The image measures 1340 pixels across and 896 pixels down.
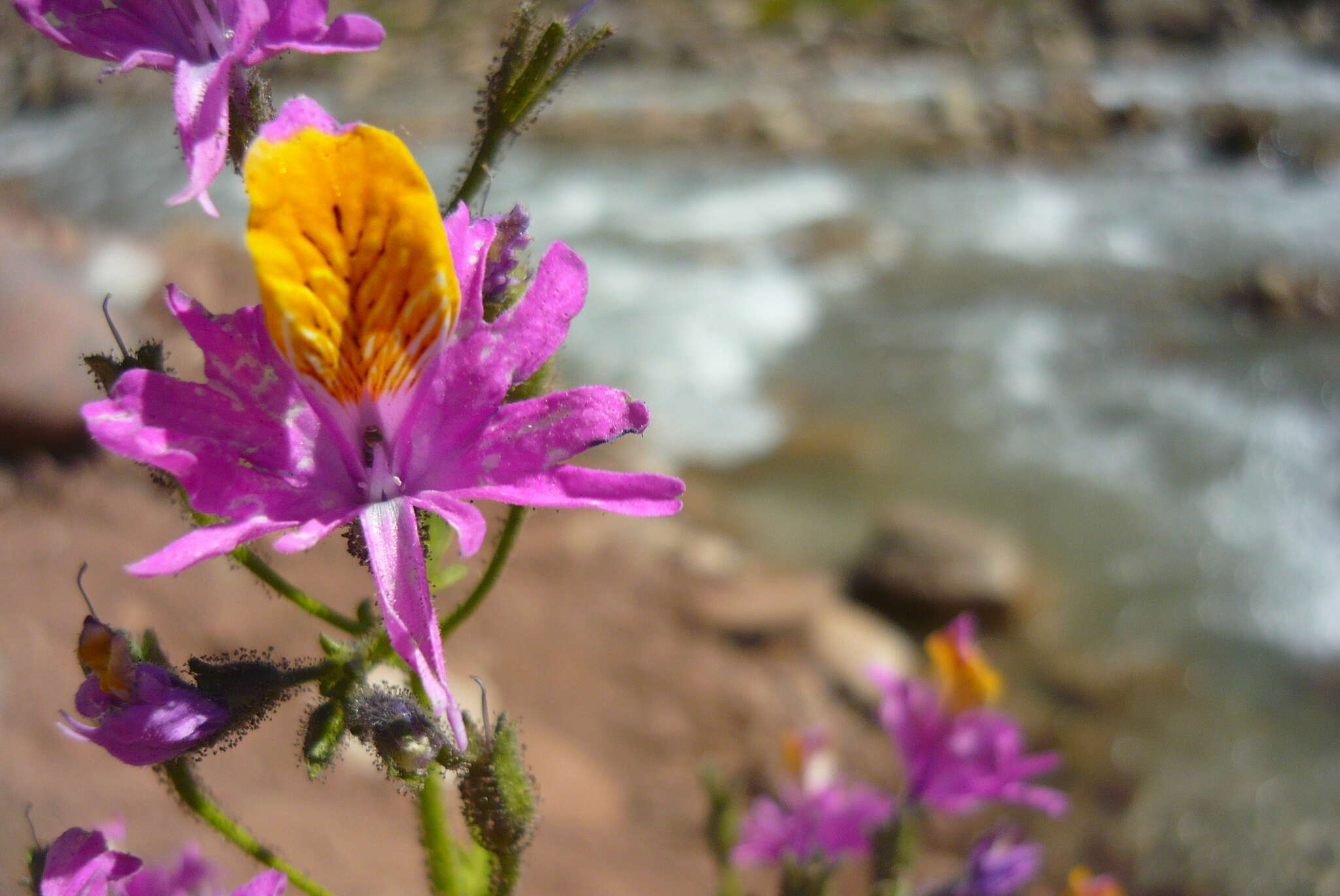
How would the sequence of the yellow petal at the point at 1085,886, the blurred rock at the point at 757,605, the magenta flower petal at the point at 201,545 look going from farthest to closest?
1. the blurred rock at the point at 757,605
2. the yellow petal at the point at 1085,886
3. the magenta flower petal at the point at 201,545

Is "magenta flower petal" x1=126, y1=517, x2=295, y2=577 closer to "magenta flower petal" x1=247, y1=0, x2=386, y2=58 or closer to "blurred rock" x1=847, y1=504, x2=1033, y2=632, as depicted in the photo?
"magenta flower petal" x1=247, y1=0, x2=386, y2=58

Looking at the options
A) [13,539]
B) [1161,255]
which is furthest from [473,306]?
[1161,255]

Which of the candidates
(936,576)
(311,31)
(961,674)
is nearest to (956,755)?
(961,674)

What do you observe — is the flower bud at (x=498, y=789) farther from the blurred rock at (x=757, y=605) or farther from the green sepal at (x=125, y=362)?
the blurred rock at (x=757, y=605)

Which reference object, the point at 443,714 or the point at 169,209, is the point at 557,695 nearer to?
the point at 443,714

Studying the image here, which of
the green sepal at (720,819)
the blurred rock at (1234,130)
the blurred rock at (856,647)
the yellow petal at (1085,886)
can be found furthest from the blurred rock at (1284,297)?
the green sepal at (720,819)

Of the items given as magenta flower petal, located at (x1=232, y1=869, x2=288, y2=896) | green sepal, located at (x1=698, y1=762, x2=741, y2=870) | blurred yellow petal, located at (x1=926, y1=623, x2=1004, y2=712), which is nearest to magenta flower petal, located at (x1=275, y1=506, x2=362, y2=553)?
magenta flower petal, located at (x1=232, y1=869, x2=288, y2=896)
